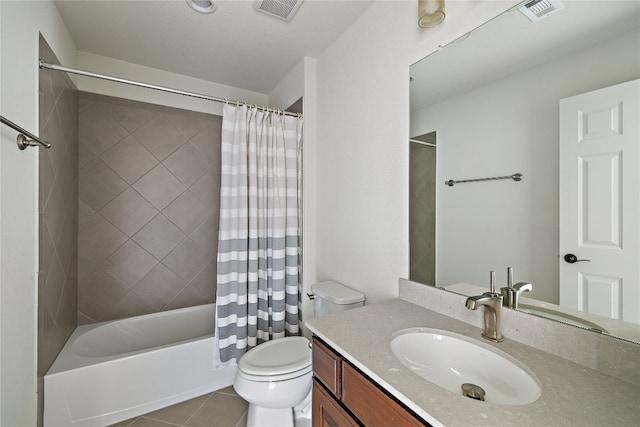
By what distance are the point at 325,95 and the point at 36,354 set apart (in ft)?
7.27

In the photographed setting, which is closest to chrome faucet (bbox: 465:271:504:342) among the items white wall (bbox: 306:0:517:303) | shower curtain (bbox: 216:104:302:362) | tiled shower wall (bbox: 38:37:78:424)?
white wall (bbox: 306:0:517:303)

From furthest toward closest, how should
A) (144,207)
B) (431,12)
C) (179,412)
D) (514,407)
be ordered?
(144,207) < (179,412) < (431,12) < (514,407)

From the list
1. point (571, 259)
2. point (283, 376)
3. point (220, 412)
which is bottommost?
point (220, 412)

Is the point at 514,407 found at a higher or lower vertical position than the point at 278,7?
lower

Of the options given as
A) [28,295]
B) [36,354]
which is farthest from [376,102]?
[36,354]

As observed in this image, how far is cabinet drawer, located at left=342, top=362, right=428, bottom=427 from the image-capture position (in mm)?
653

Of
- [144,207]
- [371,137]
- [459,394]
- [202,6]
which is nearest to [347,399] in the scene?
[459,394]

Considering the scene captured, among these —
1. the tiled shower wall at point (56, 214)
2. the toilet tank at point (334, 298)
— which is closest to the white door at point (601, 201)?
the toilet tank at point (334, 298)

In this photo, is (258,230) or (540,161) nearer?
(540,161)

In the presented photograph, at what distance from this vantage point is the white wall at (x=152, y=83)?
209cm

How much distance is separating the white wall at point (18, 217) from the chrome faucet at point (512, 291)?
1854 mm

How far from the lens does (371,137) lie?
1539 mm

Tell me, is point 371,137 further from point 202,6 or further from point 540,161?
point 202,6

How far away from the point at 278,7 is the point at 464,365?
1966 mm
